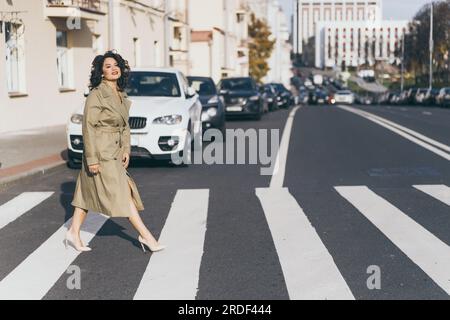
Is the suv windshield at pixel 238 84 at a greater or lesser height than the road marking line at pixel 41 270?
greater

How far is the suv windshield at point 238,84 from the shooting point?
29641 mm

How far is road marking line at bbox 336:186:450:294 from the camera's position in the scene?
611 centimetres

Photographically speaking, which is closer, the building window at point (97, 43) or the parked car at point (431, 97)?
the building window at point (97, 43)

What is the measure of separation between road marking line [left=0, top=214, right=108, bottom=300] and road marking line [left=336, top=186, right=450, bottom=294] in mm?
2886

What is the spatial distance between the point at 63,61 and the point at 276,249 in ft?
65.7

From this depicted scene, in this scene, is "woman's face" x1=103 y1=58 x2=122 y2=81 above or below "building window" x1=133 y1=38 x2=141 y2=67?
below

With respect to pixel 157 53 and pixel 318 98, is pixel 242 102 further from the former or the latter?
pixel 318 98

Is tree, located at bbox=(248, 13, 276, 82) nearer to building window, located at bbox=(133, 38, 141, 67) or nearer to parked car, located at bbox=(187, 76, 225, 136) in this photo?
building window, located at bbox=(133, 38, 141, 67)

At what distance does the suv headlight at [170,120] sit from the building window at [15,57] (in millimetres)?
9181

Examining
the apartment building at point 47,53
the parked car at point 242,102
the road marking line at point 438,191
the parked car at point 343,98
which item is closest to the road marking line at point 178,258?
the road marking line at point 438,191

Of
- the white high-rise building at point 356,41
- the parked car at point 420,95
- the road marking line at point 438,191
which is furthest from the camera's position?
the white high-rise building at point 356,41

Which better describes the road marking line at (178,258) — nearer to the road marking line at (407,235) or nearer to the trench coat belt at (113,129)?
the trench coat belt at (113,129)

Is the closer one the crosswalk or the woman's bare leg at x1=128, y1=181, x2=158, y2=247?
the crosswalk

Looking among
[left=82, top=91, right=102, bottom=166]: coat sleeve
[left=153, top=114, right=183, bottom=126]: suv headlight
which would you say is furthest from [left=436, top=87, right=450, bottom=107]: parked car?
[left=82, top=91, right=102, bottom=166]: coat sleeve
